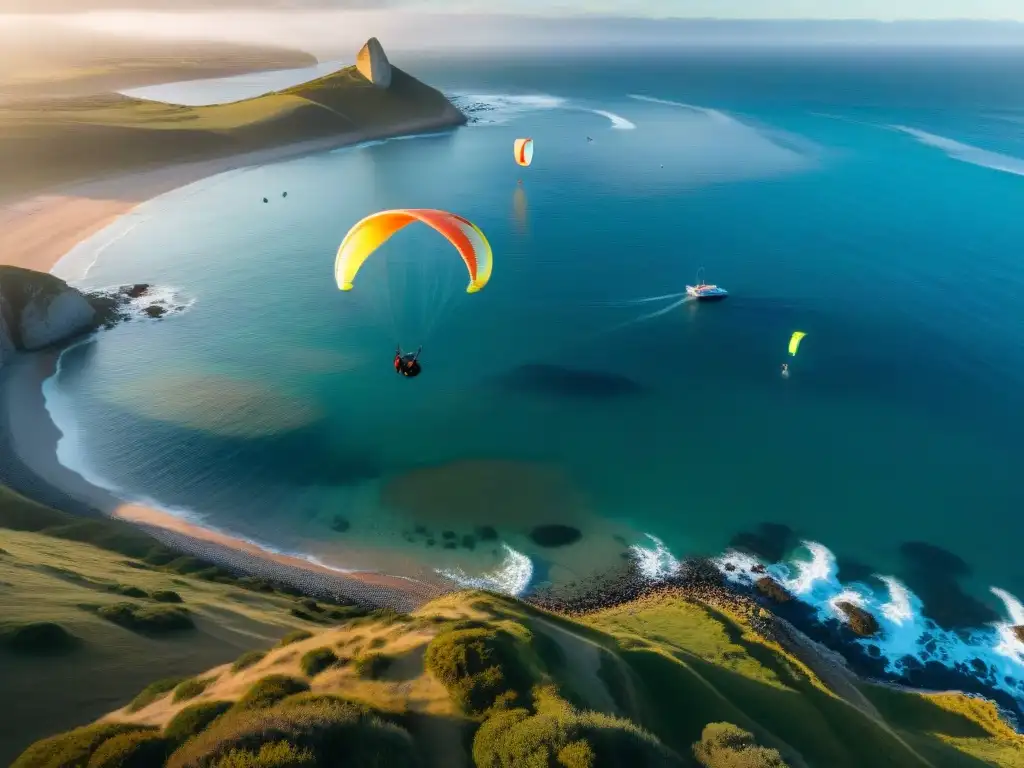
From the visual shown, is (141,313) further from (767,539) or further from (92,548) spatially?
(767,539)

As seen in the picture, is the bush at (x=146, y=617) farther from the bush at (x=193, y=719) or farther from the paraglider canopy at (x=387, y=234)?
the paraglider canopy at (x=387, y=234)

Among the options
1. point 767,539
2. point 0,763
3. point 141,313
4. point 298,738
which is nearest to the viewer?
point 298,738

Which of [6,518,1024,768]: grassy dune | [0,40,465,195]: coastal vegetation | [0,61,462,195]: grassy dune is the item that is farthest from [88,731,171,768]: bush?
[0,61,462,195]: grassy dune

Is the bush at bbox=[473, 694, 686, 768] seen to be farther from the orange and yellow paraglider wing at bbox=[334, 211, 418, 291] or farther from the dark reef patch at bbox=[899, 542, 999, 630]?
the dark reef patch at bbox=[899, 542, 999, 630]

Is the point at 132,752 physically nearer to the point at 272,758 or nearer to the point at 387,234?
the point at 272,758

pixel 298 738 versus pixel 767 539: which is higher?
pixel 298 738

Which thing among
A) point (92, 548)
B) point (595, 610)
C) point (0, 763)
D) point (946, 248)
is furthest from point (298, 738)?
point (946, 248)

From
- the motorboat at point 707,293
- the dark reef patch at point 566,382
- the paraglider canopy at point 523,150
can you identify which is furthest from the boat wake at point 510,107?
the dark reef patch at point 566,382
